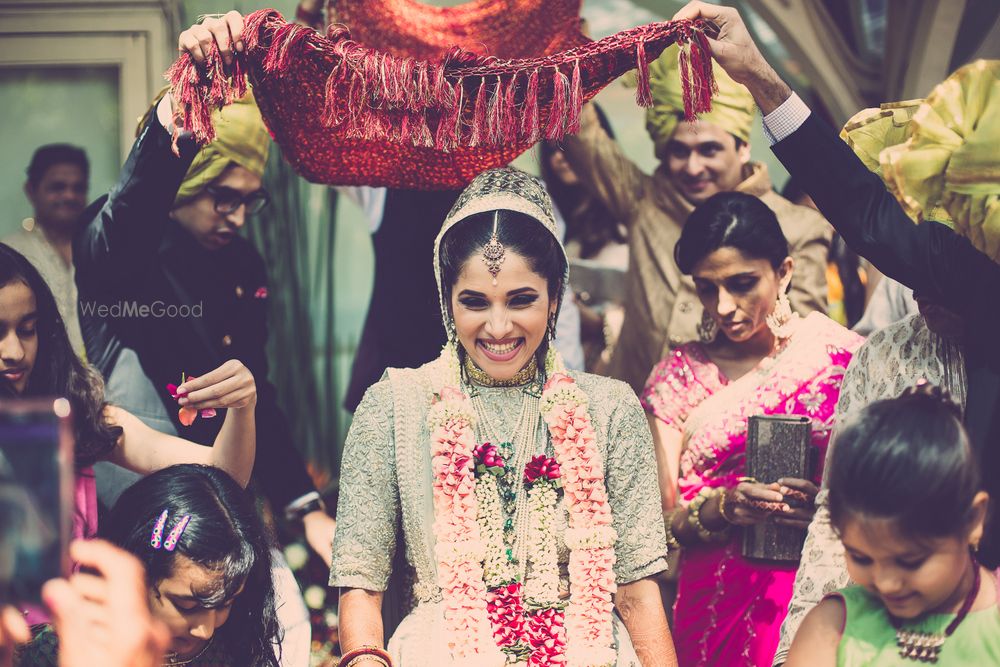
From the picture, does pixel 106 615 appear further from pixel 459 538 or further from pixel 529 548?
pixel 529 548

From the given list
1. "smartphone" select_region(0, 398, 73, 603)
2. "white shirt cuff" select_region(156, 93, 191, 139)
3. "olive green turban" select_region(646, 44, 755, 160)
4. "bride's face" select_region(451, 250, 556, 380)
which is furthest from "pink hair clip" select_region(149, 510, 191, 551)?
"olive green turban" select_region(646, 44, 755, 160)

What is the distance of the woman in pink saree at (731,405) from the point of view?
3635mm

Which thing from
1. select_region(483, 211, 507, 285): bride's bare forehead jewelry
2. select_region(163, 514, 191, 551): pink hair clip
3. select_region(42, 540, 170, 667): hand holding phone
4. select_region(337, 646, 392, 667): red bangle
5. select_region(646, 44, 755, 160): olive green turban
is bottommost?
select_region(337, 646, 392, 667): red bangle

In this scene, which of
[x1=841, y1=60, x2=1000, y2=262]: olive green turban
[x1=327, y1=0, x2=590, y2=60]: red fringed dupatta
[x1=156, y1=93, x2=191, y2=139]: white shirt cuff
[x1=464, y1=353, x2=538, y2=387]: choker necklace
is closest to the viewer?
[x1=841, y1=60, x2=1000, y2=262]: olive green turban

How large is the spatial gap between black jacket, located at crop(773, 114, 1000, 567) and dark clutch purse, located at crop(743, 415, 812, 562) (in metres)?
0.51

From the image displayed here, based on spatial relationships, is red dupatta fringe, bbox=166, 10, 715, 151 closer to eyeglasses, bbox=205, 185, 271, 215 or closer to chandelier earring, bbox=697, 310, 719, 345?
eyeglasses, bbox=205, 185, 271, 215

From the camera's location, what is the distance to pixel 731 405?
3.77 m

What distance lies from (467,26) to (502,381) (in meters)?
1.41

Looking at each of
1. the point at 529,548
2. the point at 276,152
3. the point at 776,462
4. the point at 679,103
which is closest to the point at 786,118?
the point at 776,462

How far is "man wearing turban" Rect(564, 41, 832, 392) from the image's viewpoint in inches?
179

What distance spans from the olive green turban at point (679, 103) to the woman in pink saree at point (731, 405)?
0.77 m

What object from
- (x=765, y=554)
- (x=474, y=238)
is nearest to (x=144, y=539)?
(x=474, y=238)

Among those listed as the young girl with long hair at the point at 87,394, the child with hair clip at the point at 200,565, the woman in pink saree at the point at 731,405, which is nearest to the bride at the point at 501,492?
the child with hair clip at the point at 200,565

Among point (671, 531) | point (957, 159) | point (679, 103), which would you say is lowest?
point (671, 531)
